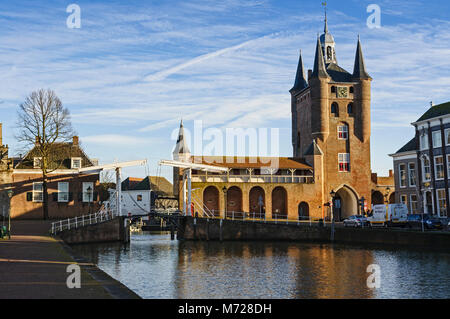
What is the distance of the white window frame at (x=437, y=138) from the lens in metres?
44.8

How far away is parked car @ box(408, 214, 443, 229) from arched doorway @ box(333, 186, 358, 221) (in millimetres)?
25410

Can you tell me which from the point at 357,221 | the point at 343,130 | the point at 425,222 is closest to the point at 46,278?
the point at 425,222

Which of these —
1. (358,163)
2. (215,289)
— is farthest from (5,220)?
(358,163)

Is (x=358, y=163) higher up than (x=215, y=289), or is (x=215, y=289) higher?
(x=358, y=163)

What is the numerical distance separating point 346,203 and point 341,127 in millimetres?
10300

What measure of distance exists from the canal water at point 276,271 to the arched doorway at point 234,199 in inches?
823

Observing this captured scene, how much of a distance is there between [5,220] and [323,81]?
41.4 metres

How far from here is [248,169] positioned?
202 feet

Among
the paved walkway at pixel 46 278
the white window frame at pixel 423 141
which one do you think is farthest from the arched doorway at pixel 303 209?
the paved walkway at pixel 46 278

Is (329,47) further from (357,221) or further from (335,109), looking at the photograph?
(357,221)

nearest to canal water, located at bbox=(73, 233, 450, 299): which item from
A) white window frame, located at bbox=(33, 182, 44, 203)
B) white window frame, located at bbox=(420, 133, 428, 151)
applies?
white window frame, located at bbox=(33, 182, 44, 203)

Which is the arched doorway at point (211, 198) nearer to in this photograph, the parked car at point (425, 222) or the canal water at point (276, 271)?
the canal water at point (276, 271)
